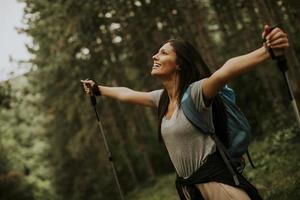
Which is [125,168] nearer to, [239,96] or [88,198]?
[88,198]

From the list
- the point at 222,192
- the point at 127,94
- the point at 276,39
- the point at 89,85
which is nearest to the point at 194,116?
the point at 222,192

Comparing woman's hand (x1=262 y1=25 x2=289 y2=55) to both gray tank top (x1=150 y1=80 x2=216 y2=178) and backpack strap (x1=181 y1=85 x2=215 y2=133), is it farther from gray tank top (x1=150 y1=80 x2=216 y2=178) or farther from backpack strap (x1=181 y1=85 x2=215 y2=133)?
backpack strap (x1=181 y1=85 x2=215 y2=133)

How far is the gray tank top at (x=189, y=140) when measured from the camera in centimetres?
342

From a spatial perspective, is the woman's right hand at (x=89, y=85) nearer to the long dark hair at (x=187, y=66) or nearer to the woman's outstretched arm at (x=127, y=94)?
the woman's outstretched arm at (x=127, y=94)

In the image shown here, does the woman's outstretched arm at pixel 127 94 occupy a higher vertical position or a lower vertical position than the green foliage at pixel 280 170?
higher

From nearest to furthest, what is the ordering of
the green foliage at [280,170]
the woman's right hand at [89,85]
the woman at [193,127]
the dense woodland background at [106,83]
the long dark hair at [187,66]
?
the woman at [193,127]
the long dark hair at [187,66]
the woman's right hand at [89,85]
the green foliage at [280,170]
the dense woodland background at [106,83]

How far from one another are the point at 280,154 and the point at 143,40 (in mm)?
11135

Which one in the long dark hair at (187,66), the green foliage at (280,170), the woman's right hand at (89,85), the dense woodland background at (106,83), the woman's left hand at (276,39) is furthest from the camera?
the dense woodland background at (106,83)

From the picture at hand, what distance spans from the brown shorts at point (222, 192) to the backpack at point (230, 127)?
0.11 metres

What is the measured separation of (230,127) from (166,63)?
0.75 meters

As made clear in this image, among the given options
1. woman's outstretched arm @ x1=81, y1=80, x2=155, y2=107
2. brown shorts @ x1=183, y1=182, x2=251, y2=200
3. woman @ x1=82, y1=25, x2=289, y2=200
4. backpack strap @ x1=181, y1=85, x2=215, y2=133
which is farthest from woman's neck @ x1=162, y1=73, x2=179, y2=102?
brown shorts @ x1=183, y1=182, x2=251, y2=200

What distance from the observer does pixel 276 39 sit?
277 cm

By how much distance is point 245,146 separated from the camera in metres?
3.49

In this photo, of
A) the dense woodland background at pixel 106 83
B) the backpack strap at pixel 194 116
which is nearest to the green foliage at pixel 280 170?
the dense woodland background at pixel 106 83
